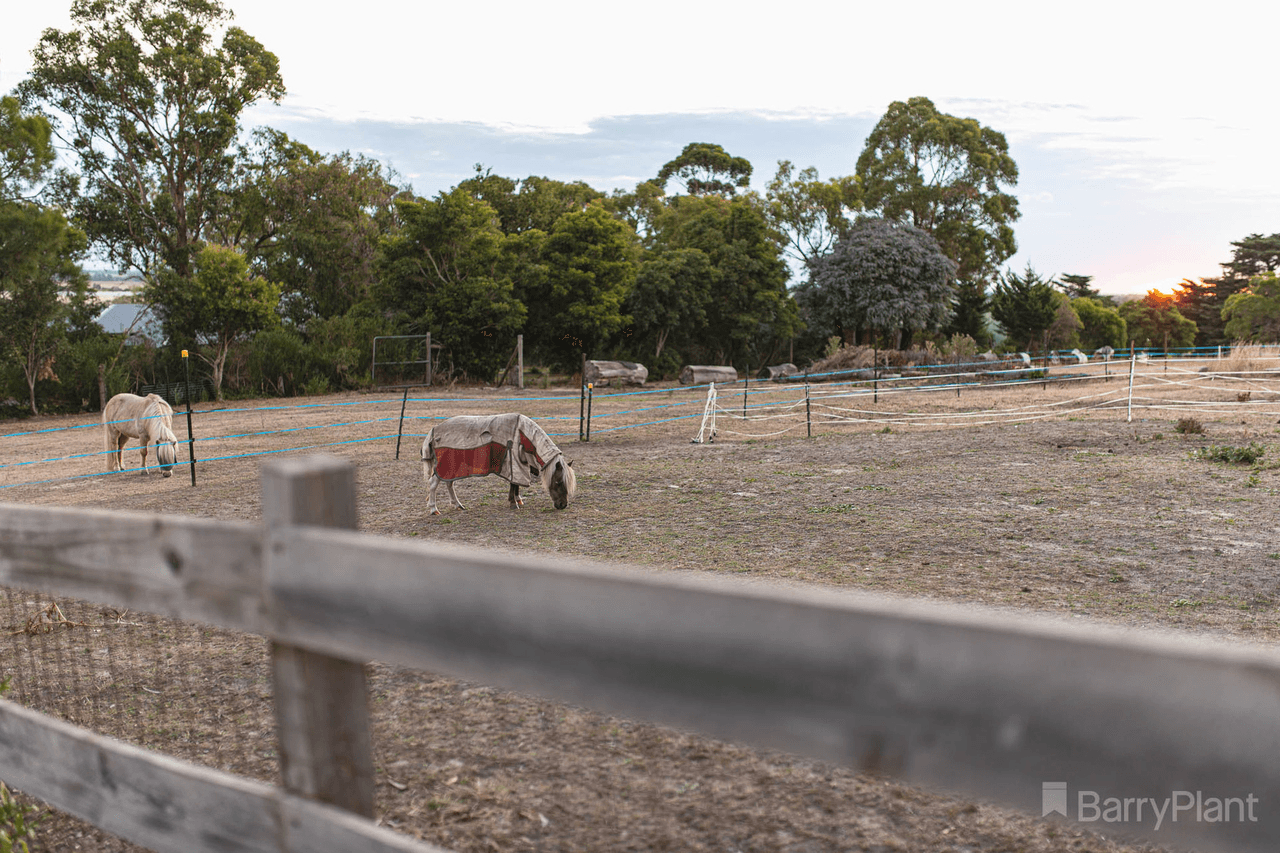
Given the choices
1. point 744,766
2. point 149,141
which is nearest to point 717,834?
point 744,766

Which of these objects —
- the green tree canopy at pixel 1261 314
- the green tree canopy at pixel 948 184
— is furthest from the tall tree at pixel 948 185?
the green tree canopy at pixel 1261 314

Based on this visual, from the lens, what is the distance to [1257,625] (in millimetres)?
4531

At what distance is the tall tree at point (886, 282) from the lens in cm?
3462

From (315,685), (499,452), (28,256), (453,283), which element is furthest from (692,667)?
(453,283)

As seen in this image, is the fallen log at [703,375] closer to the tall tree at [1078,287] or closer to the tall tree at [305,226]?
the tall tree at [305,226]

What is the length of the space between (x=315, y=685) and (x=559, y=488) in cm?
712

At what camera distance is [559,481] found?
27.0 ft

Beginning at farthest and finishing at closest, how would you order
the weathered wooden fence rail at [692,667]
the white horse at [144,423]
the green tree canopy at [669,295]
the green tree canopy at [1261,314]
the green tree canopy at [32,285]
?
the green tree canopy at [1261,314] < the green tree canopy at [669,295] < the green tree canopy at [32,285] < the white horse at [144,423] < the weathered wooden fence rail at [692,667]

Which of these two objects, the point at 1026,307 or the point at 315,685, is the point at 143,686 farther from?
the point at 1026,307

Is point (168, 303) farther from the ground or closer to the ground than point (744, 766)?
farther from the ground

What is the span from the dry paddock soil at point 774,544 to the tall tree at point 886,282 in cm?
1892

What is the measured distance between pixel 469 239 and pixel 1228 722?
28665mm

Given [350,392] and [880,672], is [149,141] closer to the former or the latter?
[350,392]

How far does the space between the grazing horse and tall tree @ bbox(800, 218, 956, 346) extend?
28769 millimetres
